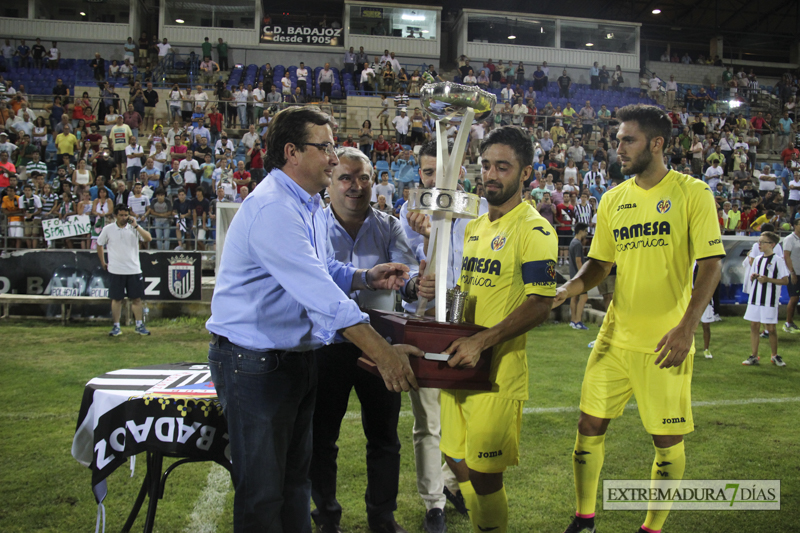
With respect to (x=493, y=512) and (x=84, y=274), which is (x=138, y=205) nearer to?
(x=84, y=274)

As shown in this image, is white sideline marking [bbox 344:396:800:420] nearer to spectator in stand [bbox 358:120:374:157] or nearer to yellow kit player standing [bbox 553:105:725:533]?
yellow kit player standing [bbox 553:105:725:533]

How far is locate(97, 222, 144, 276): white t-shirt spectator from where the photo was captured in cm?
Answer: 972

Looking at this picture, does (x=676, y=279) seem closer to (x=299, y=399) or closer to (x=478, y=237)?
(x=478, y=237)

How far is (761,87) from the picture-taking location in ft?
101

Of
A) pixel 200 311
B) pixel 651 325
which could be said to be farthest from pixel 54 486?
pixel 200 311

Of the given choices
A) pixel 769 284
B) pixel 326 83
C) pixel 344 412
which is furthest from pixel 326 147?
pixel 326 83

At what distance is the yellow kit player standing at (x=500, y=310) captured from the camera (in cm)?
269

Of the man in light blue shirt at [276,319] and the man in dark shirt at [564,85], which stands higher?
the man in dark shirt at [564,85]

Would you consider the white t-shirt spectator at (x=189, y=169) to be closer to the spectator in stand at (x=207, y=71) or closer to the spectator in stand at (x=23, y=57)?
the spectator in stand at (x=207, y=71)

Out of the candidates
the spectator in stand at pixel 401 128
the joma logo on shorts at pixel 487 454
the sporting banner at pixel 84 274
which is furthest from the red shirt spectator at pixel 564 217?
the joma logo on shorts at pixel 487 454

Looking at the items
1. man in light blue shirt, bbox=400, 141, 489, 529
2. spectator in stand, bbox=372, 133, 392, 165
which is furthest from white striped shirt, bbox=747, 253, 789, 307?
spectator in stand, bbox=372, 133, 392, 165

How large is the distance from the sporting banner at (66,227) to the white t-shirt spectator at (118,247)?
10.0 feet

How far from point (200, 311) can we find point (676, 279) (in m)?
9.74

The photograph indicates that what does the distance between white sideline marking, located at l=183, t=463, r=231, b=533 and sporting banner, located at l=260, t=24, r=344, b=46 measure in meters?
25.6
